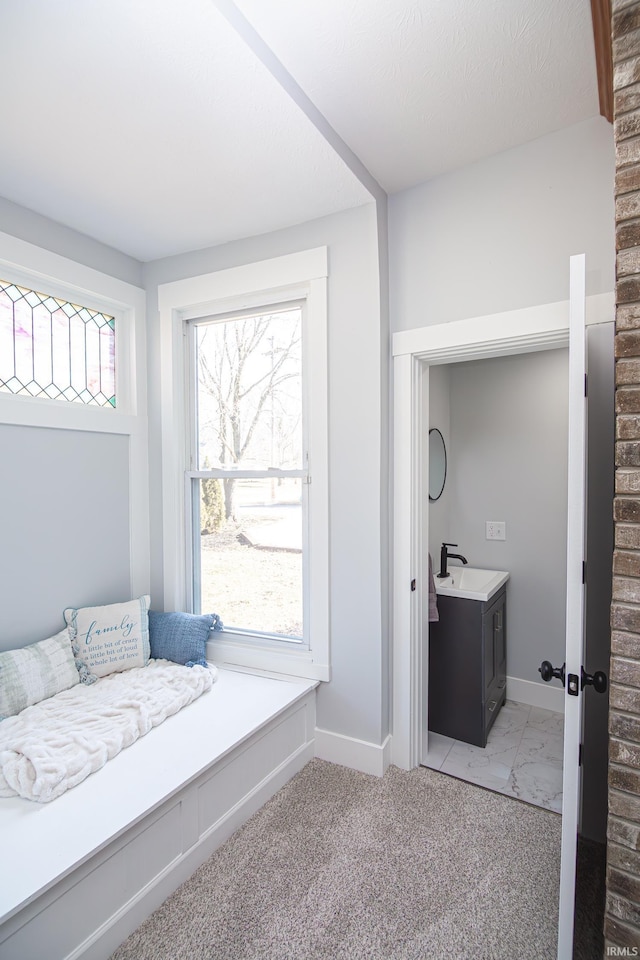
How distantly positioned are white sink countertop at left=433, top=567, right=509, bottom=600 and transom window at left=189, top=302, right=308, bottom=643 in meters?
0.81

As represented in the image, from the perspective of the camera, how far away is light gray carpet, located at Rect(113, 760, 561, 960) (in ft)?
4.57

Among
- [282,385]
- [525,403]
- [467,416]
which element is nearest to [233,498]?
[282,385]

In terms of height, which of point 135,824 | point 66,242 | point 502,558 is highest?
point 66,242

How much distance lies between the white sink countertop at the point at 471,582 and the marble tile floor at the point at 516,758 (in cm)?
76

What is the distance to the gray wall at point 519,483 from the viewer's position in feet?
9.14

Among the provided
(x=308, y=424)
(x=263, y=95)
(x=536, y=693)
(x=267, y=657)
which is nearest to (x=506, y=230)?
(x=263, y=95)

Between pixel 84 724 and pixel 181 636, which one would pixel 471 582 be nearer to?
pixel 181 636

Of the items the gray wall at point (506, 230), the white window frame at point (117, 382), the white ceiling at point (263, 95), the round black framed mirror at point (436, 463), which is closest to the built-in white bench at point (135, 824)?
the white window frame at point (117, 382)

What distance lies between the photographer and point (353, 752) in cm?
223

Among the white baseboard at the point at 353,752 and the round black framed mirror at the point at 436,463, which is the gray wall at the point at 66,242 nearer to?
the round black framed mirror at the point at 436,463

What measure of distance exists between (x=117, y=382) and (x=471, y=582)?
2397mm

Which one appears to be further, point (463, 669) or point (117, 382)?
point (117, 382)

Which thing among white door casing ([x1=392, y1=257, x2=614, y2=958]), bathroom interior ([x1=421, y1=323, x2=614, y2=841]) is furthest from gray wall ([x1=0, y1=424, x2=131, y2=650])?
bathroom interior ([x1=421, y1=323, x2=614, y2=841])

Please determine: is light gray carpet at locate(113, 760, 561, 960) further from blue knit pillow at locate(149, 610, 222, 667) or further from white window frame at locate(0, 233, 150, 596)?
white window frame at locate(0, 233, 150, 596)
